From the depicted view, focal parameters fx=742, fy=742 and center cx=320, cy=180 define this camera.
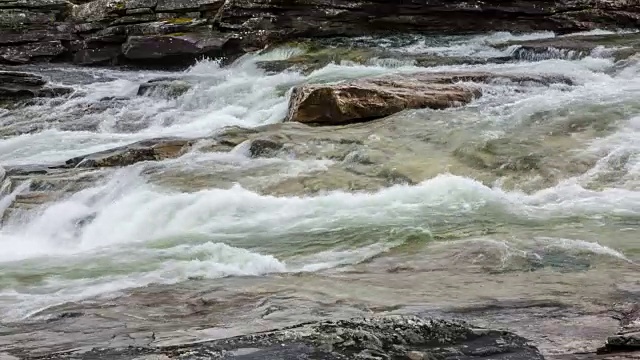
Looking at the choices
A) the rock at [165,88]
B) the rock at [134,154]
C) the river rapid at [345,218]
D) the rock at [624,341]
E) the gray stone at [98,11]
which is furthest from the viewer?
the gray stone at [98,11]

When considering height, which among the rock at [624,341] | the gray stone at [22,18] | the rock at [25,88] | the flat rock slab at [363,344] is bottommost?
the rock at [25,88]

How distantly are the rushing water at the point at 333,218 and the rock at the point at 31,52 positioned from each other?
885cm

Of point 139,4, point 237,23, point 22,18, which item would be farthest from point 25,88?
point 237,23

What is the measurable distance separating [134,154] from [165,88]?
6204 millimetres

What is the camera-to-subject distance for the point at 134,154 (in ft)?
37.5

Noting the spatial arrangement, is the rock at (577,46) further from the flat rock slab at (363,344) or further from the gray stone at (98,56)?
the flat rock slab at (363,344)

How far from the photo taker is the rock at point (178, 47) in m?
20.5

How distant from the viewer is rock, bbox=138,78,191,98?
17.2m

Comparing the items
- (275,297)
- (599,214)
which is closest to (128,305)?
(275,297)

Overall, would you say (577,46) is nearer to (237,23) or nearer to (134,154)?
(237,23)

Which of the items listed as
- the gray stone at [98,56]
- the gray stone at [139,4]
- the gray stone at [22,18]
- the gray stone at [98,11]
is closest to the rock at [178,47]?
the gray stone at [98,56]

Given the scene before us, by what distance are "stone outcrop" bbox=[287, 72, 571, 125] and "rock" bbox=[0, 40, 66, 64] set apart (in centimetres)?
1180

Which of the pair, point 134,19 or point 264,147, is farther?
point 134,19

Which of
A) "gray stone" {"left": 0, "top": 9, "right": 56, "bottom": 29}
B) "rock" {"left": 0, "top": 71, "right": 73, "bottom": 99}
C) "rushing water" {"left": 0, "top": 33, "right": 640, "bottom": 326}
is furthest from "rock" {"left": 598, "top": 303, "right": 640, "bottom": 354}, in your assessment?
"gray stone" {"left": 0, "top": 9, "right": 56, "bottom": 29}
